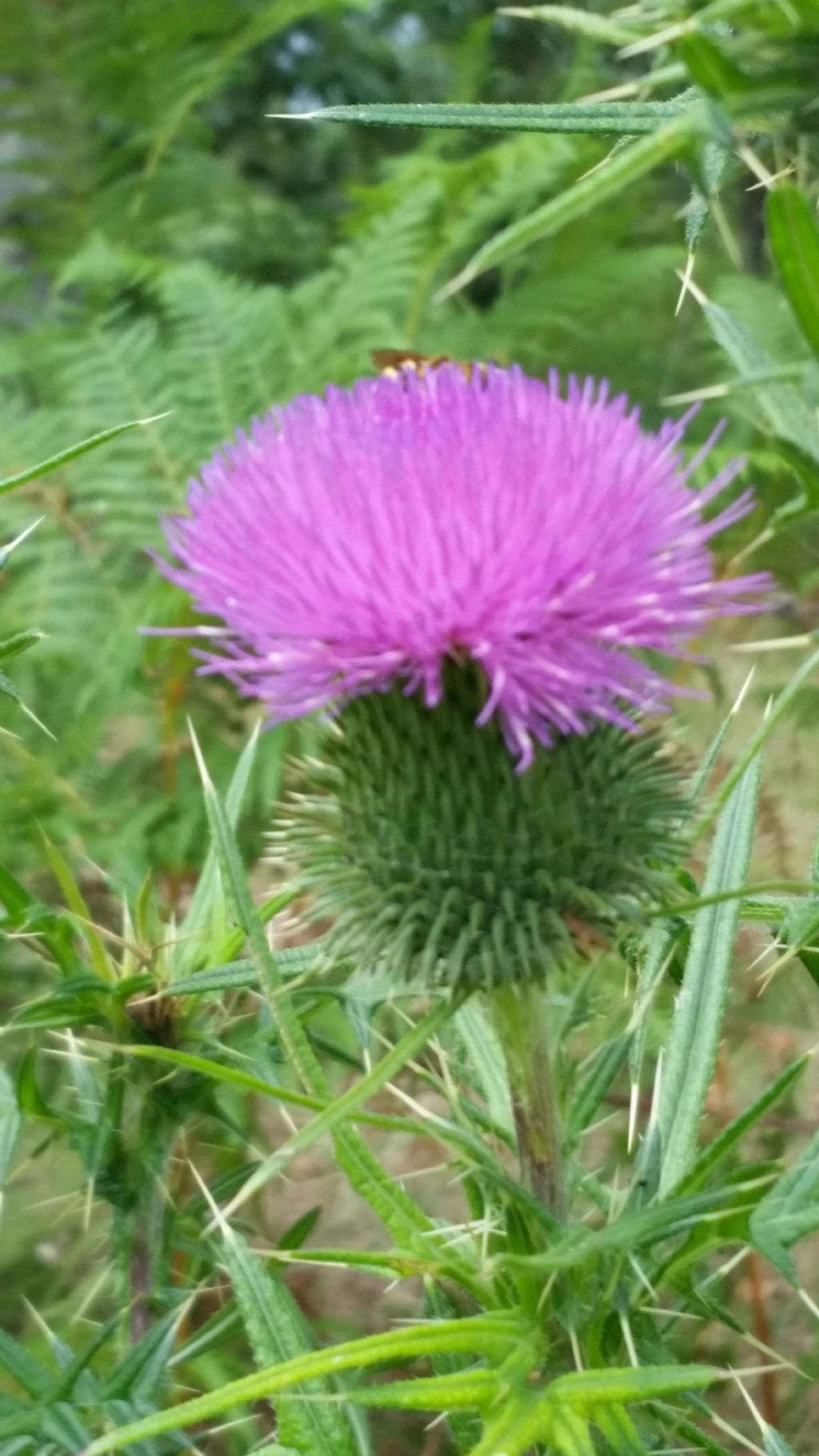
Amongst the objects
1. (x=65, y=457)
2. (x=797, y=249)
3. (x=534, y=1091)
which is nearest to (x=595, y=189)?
(x=797, y=249)

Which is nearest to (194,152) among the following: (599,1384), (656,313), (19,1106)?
(656,313)

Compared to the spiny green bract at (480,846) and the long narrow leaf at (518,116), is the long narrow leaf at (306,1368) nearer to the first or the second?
the spiny green bract at (480,846)

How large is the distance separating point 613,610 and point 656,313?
111 inches

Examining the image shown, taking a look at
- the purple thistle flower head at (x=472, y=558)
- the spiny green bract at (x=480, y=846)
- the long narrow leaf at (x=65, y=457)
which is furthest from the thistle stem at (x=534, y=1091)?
the long narrow leaf at (x=65, y=457)

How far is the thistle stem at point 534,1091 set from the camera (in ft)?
2.47

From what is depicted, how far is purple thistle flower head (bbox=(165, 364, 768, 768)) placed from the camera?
0.65m

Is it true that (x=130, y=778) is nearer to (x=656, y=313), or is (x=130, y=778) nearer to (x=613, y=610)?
(x=613, y=610)

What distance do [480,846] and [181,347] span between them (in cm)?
193

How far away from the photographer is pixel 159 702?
2.09 metres

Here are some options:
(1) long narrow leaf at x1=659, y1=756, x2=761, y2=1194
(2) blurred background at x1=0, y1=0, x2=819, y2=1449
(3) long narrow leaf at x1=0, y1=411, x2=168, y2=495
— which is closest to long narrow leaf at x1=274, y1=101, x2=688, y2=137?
(2) blurred background at x1=0, y1=0, x2=819, y2=1449

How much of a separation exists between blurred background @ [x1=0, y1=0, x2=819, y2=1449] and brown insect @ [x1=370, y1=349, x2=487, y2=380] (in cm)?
19

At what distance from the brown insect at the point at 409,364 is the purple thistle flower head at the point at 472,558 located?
3.9 inches

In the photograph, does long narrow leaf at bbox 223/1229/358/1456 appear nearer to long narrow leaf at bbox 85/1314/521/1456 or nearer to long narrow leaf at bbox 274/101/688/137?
long narrow leaf at bbox 85/1314/521/1456


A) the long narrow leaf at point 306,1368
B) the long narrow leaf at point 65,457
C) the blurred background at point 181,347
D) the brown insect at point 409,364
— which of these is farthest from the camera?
the blurred background at point 181,347
